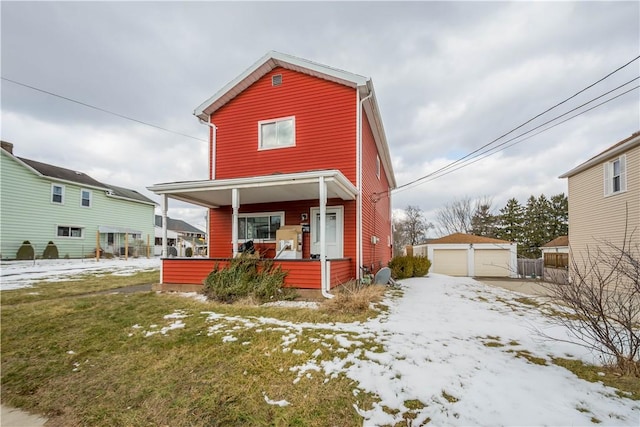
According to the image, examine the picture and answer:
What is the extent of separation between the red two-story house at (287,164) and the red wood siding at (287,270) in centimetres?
3

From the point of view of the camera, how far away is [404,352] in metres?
3.59

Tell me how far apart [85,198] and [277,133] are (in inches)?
786

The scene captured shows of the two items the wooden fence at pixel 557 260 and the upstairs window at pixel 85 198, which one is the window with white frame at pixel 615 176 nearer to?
the wooden fence at pixel 557 260

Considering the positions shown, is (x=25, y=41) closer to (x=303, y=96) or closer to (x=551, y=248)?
Answer: (x=303, y=96)

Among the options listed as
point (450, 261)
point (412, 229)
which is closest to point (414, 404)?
point (450, 261)

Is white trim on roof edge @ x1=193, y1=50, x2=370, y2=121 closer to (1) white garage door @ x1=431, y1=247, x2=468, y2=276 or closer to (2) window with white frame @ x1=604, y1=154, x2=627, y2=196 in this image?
(2) window with white frame @ x1=604, y1=154, x2=627, y2=196

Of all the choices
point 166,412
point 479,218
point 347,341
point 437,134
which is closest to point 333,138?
point 347,341

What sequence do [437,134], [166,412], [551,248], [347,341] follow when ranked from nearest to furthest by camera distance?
[166,412], [347,341], [437,134], [551,248]

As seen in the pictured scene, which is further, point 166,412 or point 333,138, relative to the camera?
point 333,138

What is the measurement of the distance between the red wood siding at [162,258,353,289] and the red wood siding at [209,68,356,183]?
2.96 m

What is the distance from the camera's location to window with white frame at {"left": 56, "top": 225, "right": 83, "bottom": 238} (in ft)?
64.2

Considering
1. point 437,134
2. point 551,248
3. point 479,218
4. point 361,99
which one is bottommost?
point 551,248

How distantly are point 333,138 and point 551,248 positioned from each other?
33806mm

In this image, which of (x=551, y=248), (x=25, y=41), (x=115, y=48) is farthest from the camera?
(x=551, y=248)
